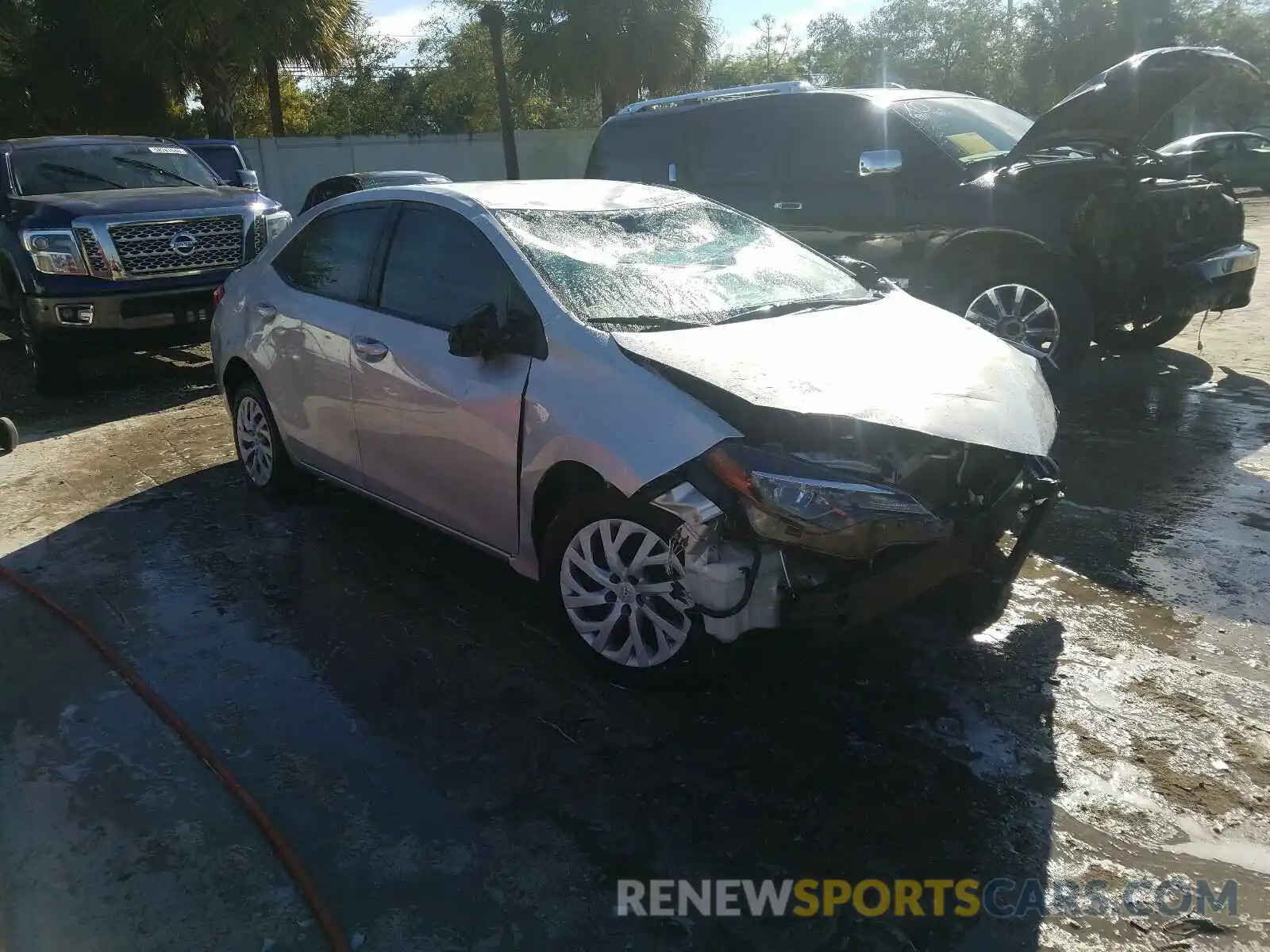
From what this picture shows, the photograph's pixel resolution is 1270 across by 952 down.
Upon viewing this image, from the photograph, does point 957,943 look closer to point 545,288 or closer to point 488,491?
point 488,491

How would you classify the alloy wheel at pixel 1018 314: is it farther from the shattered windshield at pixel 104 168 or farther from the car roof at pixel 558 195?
the shattered windshield at pixel 104 168

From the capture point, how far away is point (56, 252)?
330 inches

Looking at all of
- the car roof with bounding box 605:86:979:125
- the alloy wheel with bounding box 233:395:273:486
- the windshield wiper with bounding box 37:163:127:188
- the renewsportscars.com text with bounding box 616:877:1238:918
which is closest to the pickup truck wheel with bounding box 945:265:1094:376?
the car roof with bounding box 605:86:979:125

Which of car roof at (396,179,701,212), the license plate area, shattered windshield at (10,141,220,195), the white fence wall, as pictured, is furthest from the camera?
the white fence wall

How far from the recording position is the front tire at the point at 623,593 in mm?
3398

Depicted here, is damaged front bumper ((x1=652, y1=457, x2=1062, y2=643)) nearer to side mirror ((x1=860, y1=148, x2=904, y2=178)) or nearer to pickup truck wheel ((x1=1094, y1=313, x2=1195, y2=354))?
side mirror ((x1=860, y1=148, x2=904, y2=178))

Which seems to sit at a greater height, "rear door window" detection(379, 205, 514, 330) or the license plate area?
"rear door window" detection(379, 205, 514, 330)

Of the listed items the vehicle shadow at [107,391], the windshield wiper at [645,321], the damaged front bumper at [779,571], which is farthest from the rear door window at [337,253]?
the vehicle shadow at [107,391]

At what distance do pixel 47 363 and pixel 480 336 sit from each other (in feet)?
21.4

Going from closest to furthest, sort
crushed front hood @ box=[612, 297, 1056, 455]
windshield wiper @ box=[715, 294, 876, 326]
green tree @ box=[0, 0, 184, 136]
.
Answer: crushed front hood @ box=[612, 297, 1056, 455] → windshield wiper @ box=[715, 294, 876, 326] → green tree @ box=[0, 0, 184, 136]

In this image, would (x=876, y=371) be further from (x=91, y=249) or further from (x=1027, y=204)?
(x=91, y=249)

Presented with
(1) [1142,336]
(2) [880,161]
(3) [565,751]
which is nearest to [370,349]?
(3) [565,751]

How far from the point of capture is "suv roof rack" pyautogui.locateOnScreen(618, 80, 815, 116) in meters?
8.27

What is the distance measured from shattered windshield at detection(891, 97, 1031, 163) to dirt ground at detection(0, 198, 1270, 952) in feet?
11.0
